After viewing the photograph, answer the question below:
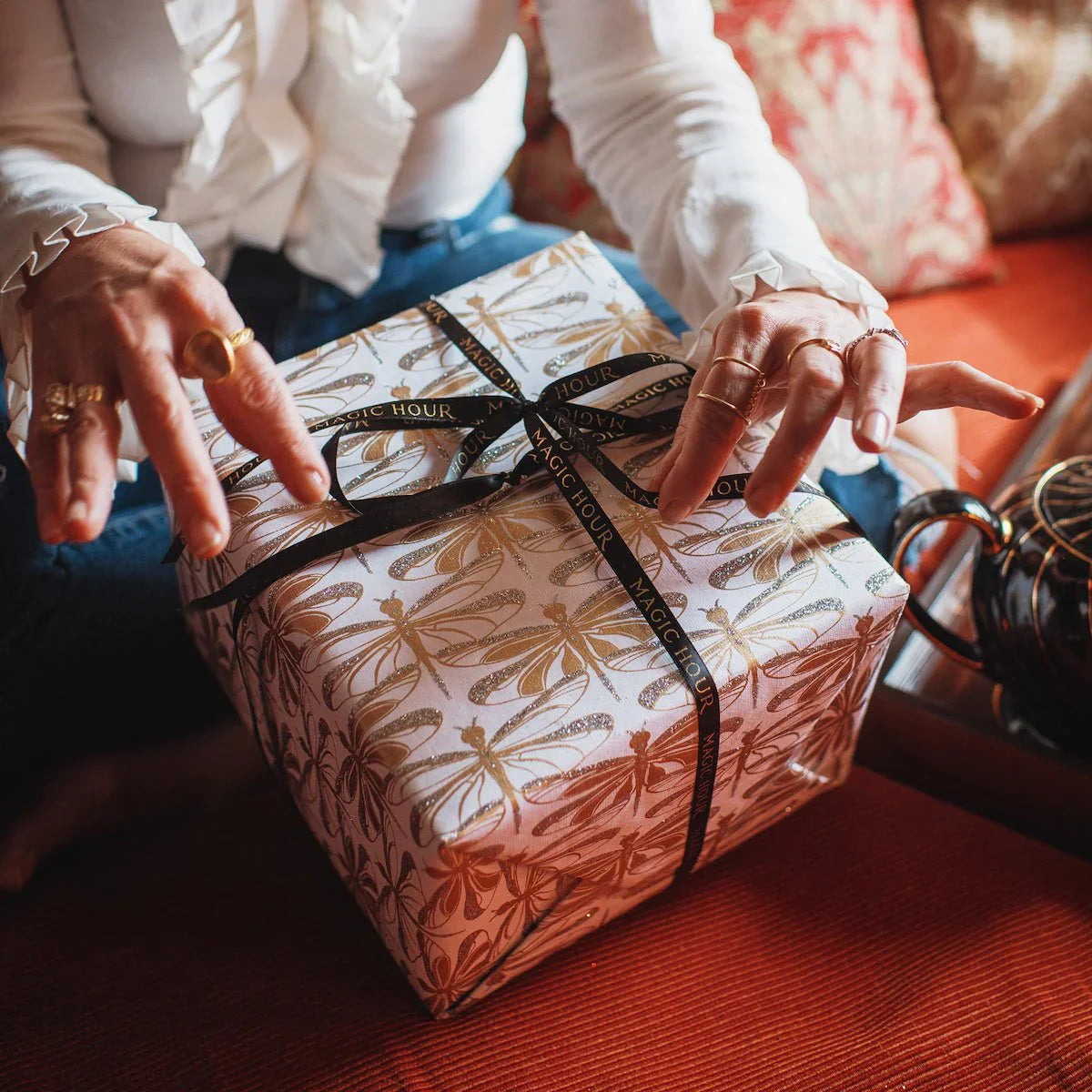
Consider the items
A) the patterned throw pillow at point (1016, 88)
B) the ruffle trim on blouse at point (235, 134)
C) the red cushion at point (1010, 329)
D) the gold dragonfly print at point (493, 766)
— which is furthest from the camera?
the patterned throw pillow at point (1016, 88)

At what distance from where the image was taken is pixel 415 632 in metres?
0.48

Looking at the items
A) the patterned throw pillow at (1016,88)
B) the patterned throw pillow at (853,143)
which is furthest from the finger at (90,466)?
the patterned throw pillow at (1016,88)

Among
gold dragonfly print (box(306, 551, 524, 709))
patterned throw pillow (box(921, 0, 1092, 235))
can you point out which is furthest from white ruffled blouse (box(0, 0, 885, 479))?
patterned throw pillow (box(921, 0, 1092, 235))

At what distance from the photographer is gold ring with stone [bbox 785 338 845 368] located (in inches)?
19.9

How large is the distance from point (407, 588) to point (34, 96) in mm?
424

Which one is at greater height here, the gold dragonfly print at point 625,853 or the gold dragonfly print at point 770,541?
the gold dragonfly print at point 770,541

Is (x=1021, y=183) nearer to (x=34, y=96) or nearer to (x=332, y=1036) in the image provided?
(x=34, y=96)

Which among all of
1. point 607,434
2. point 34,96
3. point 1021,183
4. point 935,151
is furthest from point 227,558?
point 1021,183

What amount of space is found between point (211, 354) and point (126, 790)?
38 cm

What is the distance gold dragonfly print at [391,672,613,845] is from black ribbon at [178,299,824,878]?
0.06 meters

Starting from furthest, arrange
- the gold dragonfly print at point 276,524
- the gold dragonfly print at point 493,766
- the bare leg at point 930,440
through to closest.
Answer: the bare leg at point 930,440 → the gold dragonfly print at point 276,524 → the gold dragonfly print at point 493,766

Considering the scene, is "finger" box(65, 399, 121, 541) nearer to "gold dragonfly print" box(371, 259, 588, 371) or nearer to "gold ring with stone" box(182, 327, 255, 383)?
"gold ring with stone" box(182, 327, 255, 383)

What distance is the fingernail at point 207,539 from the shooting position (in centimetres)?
42

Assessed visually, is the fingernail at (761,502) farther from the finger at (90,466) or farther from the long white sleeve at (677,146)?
the finger at (90,466)
